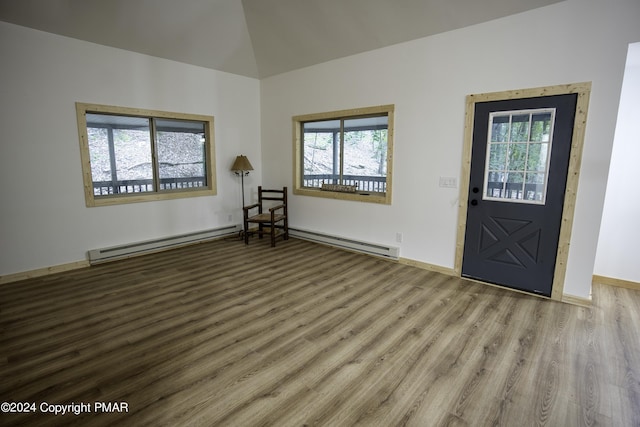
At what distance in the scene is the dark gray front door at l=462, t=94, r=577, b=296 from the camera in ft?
10.3

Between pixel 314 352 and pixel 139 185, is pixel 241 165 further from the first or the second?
pixel 314 352

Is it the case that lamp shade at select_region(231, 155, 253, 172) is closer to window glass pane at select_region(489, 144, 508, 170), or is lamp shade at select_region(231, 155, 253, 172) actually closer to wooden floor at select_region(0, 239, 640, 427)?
wooden floor at select_region(0, 239, 640, 427)

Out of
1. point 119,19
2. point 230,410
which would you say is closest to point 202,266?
point 230,410

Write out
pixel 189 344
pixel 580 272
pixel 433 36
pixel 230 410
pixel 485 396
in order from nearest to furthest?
pixel 230 410, pixel 485 396, pixel 189 344, pixel 580 272, pixel 433 36

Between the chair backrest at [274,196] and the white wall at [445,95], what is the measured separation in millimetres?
274

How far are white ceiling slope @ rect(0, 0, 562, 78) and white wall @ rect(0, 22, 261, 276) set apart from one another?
0.24 metres

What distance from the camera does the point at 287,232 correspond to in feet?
18.8

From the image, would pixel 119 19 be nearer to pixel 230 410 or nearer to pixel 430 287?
pixel 230 410

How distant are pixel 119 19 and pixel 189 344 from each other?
4056 millimetres

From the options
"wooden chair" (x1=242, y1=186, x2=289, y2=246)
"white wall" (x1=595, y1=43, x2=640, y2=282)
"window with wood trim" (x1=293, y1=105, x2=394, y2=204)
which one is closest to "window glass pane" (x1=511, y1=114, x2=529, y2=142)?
"white wall" (x1=595, y1=43, x2=640, y2=282)

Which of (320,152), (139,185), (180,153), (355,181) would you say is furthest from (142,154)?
(355,181)

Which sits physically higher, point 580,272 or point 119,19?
point 119,19

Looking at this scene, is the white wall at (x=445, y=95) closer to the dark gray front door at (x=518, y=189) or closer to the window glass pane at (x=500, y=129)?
the dark gray front door at (x=518, y=189)

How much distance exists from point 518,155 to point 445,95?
111 cm
